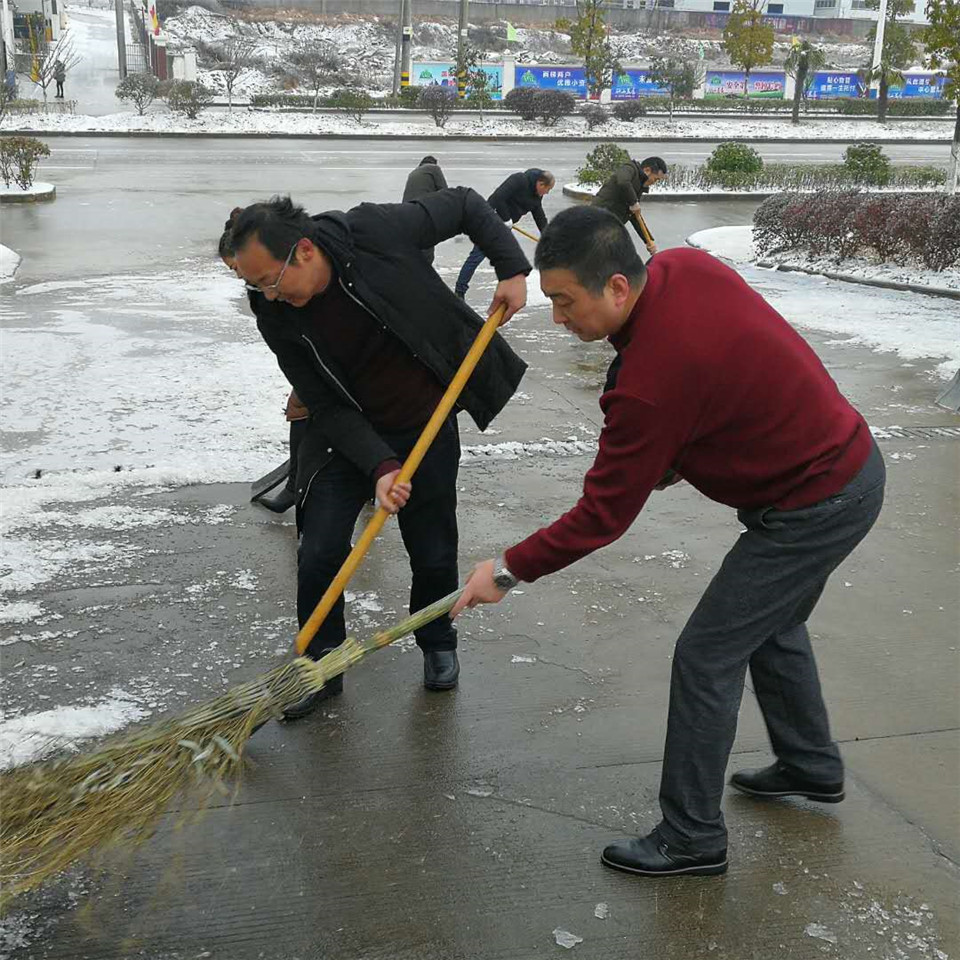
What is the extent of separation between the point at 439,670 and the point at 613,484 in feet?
4.53

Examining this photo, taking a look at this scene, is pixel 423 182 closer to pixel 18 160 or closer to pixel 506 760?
pixel 506 760

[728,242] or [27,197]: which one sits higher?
[27,197]

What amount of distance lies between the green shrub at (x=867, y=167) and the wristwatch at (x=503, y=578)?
1641 centimetres

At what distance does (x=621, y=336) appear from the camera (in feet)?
7.84

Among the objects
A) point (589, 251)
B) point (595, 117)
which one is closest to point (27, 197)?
point (589, 251)

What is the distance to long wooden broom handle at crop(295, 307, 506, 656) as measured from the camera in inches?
119

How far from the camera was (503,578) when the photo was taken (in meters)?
2.54

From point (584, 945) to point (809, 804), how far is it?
0.85 metres

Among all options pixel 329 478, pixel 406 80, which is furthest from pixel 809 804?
pixel 406 80

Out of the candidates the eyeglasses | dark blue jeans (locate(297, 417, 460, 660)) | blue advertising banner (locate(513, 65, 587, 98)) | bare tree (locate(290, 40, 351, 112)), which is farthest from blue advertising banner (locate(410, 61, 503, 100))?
the eyeglasses

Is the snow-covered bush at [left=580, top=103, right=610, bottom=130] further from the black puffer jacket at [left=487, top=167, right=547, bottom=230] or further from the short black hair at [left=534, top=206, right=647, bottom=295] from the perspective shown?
the short black hair at [left=534, top=206, right=647, bottom=295]

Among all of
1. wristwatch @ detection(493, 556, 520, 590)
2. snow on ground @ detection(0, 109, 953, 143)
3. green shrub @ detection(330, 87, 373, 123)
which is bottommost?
wristwatch @ detection(493, 556, 520, 590)

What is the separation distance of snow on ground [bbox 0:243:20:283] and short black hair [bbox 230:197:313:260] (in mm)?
8333

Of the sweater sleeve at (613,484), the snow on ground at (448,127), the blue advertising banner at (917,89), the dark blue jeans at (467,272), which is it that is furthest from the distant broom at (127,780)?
the blue advertising banner at (917,89)
